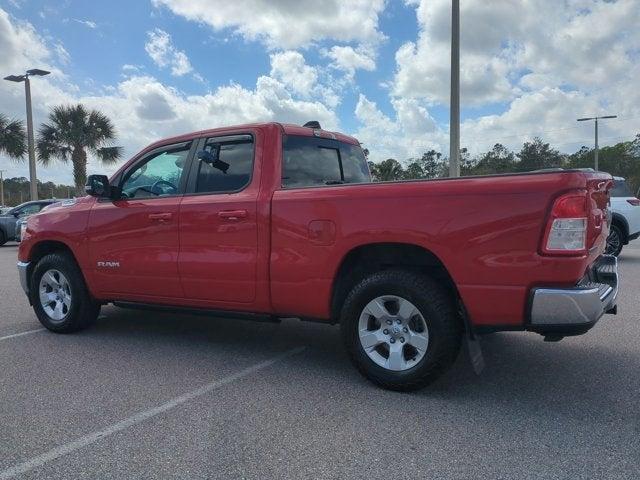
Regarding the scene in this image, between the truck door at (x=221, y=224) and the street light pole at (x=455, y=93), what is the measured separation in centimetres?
800

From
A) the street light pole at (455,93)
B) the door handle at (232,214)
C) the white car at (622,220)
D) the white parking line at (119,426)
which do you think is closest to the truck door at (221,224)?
the door handle at (232,214)

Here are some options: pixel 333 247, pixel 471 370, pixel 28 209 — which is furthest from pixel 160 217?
pixel 28 209

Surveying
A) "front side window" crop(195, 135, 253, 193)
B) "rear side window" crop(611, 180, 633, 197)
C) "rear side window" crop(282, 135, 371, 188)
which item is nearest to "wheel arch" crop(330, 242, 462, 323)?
"rear side window" crop(282, 135, 371, 188)

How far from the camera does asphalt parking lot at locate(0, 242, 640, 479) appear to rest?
2.75 m

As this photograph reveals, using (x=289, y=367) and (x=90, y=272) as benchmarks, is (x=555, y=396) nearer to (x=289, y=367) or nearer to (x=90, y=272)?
(x=289, y=367)

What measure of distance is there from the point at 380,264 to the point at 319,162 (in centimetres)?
129

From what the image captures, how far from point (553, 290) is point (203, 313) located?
2.80m

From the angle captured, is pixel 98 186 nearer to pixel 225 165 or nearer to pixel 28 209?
pixel 225 165

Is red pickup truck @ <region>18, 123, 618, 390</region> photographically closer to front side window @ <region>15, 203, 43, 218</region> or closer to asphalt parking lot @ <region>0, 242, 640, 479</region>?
asphalt parking lot @ <region>0, 242, 640, 479</region>

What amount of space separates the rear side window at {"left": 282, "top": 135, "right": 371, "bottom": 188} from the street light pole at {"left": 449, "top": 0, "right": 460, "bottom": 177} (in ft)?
22.2

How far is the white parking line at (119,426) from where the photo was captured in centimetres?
277

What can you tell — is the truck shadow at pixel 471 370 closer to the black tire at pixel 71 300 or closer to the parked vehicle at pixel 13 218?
the black tire at pixel 71 300

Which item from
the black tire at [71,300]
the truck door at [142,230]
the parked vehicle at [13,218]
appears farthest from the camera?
the parked vehicle at [13,218]

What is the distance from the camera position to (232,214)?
13.9 feet
